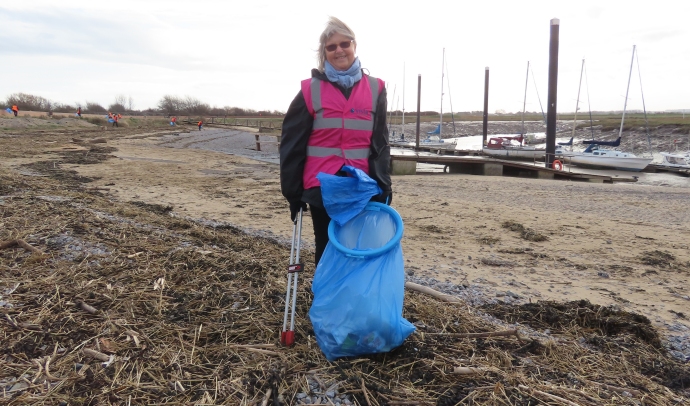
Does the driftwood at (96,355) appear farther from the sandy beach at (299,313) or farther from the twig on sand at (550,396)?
the twig on sand at (550,396)

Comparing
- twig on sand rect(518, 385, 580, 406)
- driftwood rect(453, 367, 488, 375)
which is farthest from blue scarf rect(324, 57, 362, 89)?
twig on sand rect(518, 385, 580, 406)

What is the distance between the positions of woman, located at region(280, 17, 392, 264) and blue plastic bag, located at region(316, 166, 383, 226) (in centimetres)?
13

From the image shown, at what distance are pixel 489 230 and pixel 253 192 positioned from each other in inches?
212

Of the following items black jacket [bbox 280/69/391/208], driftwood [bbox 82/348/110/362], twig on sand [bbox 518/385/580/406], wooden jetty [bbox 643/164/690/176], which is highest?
black jacket [bbox 280/69/391/208]

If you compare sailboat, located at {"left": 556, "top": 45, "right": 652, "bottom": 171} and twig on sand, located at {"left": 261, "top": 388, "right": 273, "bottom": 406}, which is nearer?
twig on sand, located at {"left": 261, "top": 388, "right": 273, "bottom": 406}

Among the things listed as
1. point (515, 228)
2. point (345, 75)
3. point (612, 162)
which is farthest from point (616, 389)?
point (612, 162)

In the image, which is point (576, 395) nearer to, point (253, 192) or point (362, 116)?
point (362, 116)

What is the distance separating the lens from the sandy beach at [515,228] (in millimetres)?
4555

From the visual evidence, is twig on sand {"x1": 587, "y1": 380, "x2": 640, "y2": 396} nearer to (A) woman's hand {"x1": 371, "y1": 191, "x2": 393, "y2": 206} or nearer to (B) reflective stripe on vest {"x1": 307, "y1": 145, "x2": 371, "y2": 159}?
(A) woman's hand {"x1": 371, "y1": 191, "x2": 393, "y2": 206}

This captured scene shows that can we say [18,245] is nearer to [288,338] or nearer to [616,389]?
[288,338]

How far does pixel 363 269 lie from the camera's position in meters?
2.27

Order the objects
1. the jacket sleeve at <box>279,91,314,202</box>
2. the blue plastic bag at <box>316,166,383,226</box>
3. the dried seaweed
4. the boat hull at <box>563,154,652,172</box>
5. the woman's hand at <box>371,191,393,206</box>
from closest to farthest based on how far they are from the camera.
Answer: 1. the dried seaweed
2. the blue plastic bag at <box>316,166,383,226</box>
3. the jacket sleeve at <box>279,91,314,202</box>
4. the woman's hand at <box>371,191,393,206</box>
5. the boat hull at <box>563,154,652,172</box>

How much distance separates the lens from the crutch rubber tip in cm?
258

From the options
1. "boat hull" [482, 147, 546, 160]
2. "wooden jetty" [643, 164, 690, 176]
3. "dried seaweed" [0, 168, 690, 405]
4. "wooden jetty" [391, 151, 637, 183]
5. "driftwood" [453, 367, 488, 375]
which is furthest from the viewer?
"boat hull" [482, 147, 546, 160]
